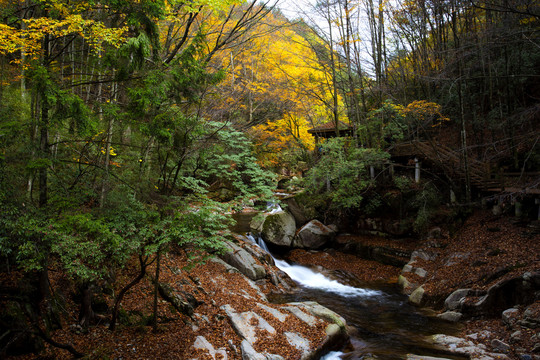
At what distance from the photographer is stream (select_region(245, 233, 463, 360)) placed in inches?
265

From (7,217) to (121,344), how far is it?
2.95 meters

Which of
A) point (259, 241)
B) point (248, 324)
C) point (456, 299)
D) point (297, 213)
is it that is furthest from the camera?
point (297, 213)

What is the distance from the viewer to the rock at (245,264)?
10244mm

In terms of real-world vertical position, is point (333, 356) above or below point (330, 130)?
below

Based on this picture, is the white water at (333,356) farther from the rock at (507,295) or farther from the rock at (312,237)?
the rock at (312,237)

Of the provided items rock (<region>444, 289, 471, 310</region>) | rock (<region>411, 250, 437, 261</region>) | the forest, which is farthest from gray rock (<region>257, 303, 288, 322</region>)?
rock (<region>411, 250, 437, 261</region>)

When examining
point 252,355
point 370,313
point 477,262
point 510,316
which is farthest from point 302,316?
point 477,262

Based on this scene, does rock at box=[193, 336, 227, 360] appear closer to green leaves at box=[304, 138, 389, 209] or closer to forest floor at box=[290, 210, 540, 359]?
forest floor at box=[290, 210, 540, 359]

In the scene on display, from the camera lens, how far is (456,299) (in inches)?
326

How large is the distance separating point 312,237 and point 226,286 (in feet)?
22.2

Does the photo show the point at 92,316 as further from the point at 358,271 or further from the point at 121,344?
the point at 358,271

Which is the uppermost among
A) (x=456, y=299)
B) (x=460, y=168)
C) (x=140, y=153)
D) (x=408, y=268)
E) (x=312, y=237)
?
(x=140, y=153)

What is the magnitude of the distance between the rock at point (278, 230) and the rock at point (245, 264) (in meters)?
3.21

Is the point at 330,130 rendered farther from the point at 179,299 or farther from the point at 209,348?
the point at 209,348
